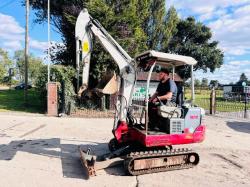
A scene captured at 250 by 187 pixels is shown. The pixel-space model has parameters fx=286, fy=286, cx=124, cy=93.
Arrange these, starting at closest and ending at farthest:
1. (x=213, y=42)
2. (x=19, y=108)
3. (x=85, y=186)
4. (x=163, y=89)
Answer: (x=85, y=186), (x=163, y=89), (x=19, y=108), (x=213, y=42)

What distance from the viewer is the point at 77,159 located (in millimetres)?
7090

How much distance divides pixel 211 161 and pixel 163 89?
230cm

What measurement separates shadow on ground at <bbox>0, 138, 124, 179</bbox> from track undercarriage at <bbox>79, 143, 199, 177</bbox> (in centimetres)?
22

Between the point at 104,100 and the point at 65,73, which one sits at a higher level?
the point at 65,73

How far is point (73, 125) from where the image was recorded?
1205 cm

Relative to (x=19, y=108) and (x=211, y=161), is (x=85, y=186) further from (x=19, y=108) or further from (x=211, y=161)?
(x=19, y=108)

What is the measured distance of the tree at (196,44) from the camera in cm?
3979

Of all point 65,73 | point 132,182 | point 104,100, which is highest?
point 65,73

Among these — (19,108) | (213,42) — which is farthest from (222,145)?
Result: (213,42)

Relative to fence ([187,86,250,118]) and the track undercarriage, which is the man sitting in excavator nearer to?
the track undercarriage

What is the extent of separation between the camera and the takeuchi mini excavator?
616 cm

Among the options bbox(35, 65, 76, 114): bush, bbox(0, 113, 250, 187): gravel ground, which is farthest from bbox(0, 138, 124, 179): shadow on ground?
bbox(35, 65, 76, 114): bush

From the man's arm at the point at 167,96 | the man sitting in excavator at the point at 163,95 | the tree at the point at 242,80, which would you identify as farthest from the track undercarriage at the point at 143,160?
the tree at the point at 242,80

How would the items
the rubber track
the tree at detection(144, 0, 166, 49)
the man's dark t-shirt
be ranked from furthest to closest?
the tree at detection(144, 0, 166, 49) < the man's dark t-shirt < the rubber track
